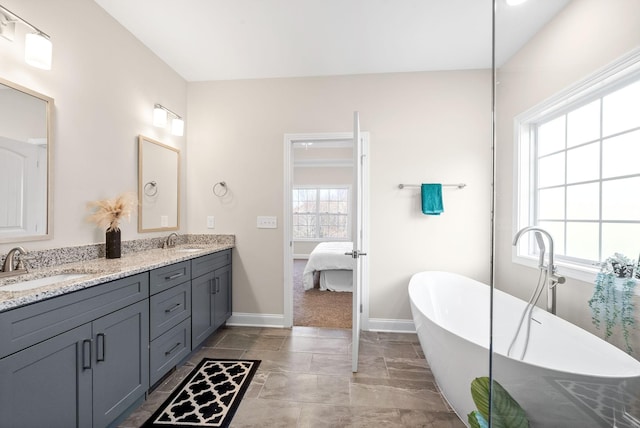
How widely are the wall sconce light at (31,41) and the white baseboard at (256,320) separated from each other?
246 centimetres

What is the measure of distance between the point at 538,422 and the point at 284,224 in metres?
2.29

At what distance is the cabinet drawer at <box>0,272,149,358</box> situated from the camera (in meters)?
0.95

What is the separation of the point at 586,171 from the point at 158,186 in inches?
114

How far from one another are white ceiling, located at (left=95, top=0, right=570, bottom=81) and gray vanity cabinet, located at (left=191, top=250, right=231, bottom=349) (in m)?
1.86

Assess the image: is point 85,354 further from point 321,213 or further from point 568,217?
point 321,213

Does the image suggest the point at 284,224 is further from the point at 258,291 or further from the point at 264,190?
the point at 258,291

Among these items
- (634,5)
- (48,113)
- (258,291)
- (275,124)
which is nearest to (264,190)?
(275,124)

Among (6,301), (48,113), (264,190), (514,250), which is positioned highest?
(48,113)

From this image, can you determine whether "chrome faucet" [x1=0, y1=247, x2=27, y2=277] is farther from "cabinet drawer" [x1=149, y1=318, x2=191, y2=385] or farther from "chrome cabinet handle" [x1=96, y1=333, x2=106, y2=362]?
"cabinet drawer" [x1=149, y1=318, x2=191, y2=385]

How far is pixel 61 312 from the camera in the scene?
3.68ft

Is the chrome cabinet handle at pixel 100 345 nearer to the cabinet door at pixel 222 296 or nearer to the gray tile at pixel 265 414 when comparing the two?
the gray tile at pixel 265 414

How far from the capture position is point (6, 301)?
93 centimetres

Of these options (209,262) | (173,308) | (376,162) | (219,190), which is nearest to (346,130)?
(376,162)

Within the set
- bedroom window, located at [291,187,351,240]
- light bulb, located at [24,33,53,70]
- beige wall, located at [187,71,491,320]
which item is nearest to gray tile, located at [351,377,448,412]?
beige wall, located at [187,71,491,320]
